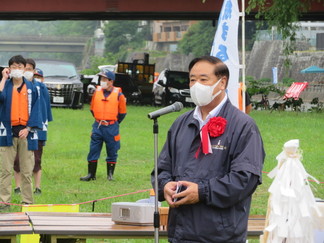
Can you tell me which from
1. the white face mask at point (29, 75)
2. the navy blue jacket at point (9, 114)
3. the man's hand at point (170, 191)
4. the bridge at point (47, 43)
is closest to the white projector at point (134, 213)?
the man's hand at point (170, 191)

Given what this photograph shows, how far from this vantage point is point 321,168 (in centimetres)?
1745

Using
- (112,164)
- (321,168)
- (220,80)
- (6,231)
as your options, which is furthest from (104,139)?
(220,80)

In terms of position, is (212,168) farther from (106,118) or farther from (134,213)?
(106,118)

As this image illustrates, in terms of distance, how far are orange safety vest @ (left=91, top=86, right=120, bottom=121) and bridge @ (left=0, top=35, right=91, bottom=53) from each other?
136 metres

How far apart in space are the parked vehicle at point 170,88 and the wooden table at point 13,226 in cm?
3150

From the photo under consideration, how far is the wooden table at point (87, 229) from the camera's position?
24.9ft

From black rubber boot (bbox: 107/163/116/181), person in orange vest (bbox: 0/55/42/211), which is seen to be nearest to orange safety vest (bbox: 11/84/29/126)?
person in orange vest (bbox: 0/55/42/211)

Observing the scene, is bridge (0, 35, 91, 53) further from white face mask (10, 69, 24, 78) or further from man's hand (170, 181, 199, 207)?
man's hand (170, 181, 199, 207)

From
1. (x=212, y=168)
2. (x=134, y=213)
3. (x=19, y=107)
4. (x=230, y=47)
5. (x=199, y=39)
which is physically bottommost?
(x=134, y=213)

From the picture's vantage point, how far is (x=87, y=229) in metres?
7.66

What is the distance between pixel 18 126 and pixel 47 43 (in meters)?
141

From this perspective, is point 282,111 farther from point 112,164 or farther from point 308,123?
point 112,164

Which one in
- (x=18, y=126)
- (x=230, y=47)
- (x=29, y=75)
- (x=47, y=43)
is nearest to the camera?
(x=230, y=47)

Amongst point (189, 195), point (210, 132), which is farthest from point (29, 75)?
point (189, 195)
